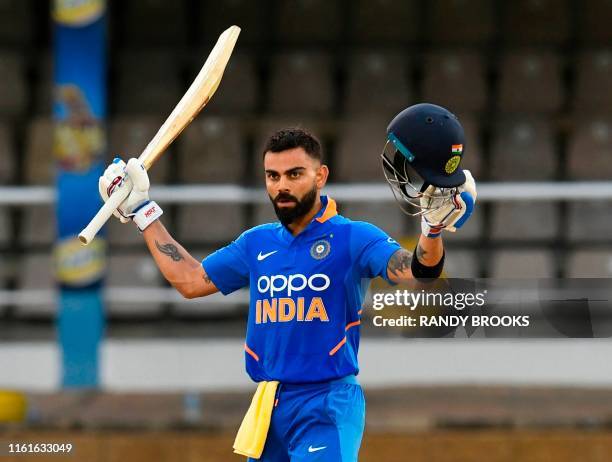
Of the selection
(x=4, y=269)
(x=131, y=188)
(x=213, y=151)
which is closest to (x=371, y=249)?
(x=131, y=188)

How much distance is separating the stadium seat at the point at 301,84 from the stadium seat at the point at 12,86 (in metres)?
1.63

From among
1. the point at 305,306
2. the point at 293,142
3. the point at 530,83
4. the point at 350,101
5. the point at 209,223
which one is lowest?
the point at 305,306

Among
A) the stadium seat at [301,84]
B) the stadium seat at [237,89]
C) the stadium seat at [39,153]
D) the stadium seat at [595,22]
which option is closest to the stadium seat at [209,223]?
the stadium seat at [237,89]

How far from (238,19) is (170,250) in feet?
14.5

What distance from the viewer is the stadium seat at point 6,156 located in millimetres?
7367

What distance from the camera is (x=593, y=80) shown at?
756 centimetres

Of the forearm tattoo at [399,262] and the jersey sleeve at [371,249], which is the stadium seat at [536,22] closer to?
the jersey sleeve at [371,249]

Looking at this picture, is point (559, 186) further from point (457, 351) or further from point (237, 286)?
point (237, 286)

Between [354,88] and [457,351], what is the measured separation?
6.95ft

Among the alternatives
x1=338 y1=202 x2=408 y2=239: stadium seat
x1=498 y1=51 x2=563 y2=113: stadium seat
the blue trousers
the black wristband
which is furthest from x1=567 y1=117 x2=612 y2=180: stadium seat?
the black wristband

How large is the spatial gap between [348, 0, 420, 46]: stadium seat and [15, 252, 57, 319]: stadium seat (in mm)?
2456

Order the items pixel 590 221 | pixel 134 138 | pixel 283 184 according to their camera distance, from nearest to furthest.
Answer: pixel 283 184
pixel 134 138
pixel 590 221

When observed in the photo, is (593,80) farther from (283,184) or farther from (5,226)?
(283,184)

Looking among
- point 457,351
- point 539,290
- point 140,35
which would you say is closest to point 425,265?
point 457,351
